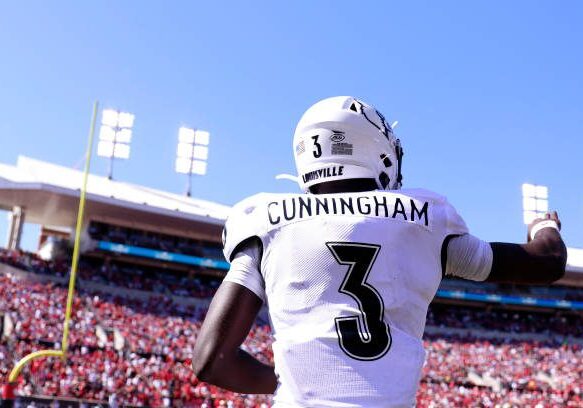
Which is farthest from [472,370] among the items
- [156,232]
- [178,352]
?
[156,232]

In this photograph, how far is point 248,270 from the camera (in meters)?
1.57

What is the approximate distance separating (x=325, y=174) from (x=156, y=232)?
38.1m

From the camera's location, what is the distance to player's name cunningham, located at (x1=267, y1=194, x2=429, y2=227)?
1545 mm

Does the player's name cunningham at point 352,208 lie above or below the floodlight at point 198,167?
below

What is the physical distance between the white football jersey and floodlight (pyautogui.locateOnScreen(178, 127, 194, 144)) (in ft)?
135

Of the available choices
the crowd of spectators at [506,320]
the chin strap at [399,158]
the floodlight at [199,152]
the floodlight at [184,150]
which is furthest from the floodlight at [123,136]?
the chin strap at [399,158]

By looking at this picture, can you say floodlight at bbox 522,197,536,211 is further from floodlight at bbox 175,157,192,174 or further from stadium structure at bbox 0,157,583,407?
floodlight at bbox 175,157,192,174

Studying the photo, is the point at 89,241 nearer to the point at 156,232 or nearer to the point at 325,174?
the point at 156,232

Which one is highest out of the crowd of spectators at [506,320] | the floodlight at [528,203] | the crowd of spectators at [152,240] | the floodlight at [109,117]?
the floodlight at [109,117]

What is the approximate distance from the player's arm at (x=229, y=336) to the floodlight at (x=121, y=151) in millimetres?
39612

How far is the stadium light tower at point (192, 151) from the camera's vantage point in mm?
42188

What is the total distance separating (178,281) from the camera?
3797cm

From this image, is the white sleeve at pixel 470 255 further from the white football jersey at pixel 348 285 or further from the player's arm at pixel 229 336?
the player's arm at pixel 229 336

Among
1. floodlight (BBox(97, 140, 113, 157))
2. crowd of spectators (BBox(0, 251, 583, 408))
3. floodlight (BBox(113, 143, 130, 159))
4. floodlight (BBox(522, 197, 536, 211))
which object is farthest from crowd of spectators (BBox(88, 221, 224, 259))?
floodlight (BBox(522, 197, 536, 211))
